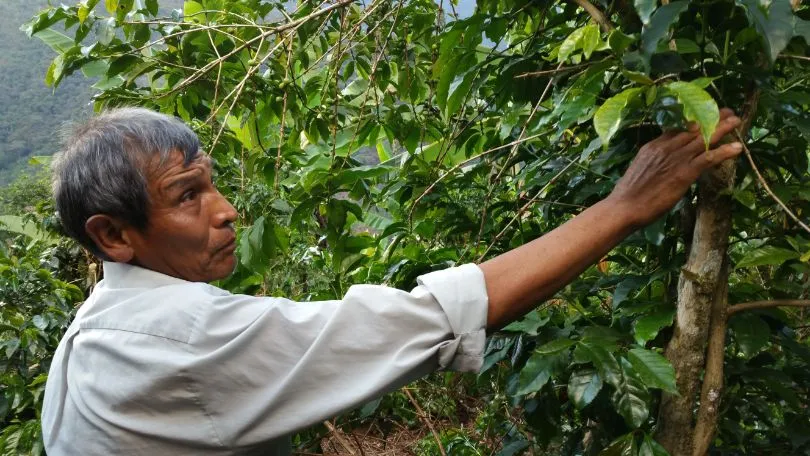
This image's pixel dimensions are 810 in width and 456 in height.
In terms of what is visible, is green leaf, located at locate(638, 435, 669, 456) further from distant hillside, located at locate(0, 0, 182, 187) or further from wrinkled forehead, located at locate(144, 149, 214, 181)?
distant hillside, located at locate(0, 0, 182, 187)

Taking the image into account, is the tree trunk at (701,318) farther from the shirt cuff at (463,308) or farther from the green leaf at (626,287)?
the shirt cuff at (463,308)

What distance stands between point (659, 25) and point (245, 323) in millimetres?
663

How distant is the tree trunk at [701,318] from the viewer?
3.94ft

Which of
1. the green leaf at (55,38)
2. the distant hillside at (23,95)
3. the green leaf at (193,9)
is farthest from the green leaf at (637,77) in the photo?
the distant hillside at (23,95)

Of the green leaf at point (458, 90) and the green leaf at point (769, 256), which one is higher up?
the green leaf at point (458, 90)

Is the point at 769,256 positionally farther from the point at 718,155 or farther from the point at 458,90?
the point at 458,90

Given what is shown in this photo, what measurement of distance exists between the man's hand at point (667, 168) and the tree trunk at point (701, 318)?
0.37 feet

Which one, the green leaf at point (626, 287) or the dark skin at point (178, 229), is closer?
the dark skin at point (178, 229)

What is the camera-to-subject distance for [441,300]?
1019 mm

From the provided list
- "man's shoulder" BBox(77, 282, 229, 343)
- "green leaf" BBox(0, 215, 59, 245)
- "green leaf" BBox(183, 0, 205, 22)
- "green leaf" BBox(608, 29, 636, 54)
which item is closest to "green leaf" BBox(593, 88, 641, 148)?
"green leaf" BBox(608, 29, 636, 54)

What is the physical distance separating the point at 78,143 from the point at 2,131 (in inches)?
269

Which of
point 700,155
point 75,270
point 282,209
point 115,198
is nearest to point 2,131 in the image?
point 75,270

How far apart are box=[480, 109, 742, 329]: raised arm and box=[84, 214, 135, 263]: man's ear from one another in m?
0.57

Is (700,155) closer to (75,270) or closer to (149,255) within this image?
(149,255)
